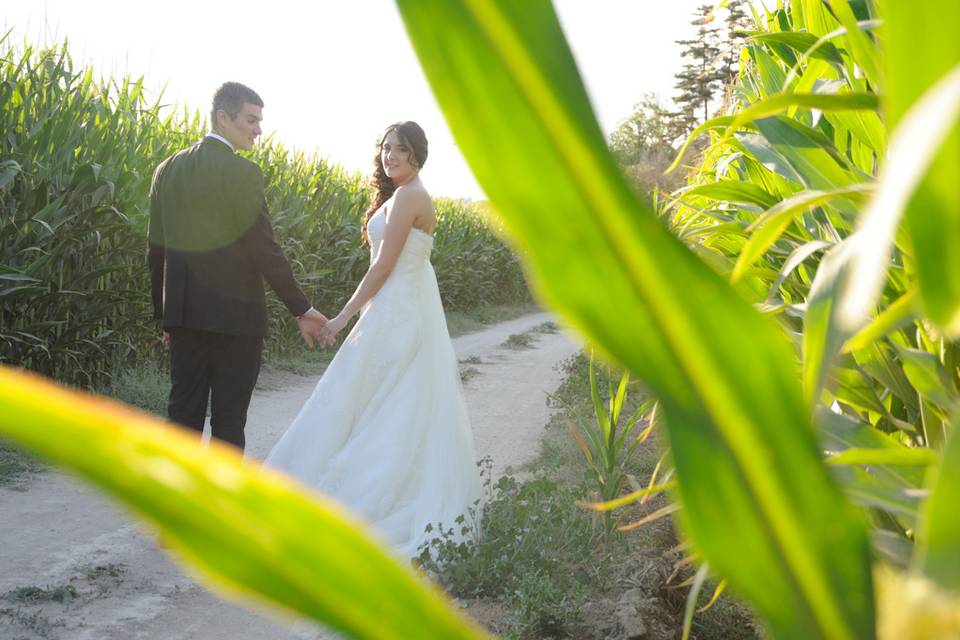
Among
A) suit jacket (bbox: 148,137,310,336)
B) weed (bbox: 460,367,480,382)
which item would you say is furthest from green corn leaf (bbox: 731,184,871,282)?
weed (bbox: 460,367,480,382)

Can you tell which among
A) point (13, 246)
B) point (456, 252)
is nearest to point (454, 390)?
point (13, 246)

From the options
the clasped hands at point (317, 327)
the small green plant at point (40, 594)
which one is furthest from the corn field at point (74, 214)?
the small green plant at point (40, 594)

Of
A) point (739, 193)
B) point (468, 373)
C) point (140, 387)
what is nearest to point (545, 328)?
point (468, 373)

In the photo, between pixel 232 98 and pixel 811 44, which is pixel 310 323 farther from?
pixel 811 44

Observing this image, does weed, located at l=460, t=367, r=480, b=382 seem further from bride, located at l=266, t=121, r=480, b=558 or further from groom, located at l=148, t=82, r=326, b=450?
groom, located at l=148, t=82, r=326, b=450

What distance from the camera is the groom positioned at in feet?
15.5

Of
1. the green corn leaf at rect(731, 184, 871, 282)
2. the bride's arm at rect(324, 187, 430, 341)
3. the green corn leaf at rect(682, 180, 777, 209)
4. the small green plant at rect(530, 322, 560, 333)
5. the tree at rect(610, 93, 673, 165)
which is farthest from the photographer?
the tree at rect(610, 93, 673, 165)

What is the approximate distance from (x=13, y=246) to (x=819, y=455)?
655cm

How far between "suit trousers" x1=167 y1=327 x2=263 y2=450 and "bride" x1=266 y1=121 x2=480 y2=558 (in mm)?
317

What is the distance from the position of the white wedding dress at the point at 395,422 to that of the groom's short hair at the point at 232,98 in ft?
2.91

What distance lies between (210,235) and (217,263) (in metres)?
0.14

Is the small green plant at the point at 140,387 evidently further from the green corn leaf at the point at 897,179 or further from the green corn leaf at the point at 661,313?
the green corn leaf at the point at 897,179

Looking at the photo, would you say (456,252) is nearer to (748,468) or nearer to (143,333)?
(143,333)

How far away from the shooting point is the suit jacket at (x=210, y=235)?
4.70m
